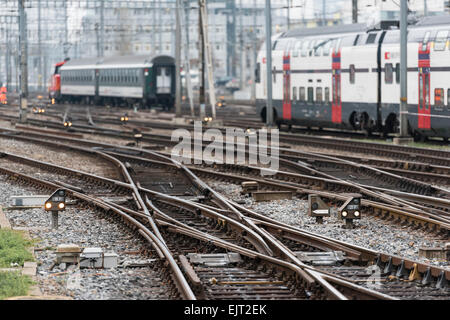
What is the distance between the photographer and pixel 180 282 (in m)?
9.45

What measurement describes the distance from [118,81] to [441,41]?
1567 inches

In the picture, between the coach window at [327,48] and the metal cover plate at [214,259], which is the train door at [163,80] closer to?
the coach window at [327,48]

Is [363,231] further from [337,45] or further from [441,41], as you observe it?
[337,45]

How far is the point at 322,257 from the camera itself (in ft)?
36.7

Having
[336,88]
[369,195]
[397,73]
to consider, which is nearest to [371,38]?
[397,73]

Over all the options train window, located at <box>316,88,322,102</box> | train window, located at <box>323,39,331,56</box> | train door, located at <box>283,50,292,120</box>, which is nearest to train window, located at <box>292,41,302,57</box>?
train door, located at <box>283,50,292,120</box>

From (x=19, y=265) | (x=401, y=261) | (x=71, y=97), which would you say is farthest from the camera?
(x=71, y=97)

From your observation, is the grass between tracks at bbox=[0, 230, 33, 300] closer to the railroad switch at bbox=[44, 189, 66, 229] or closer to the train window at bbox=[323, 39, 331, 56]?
the railroad switch at bbox=[44, 189, 66, 229]

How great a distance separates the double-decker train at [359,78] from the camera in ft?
86.5

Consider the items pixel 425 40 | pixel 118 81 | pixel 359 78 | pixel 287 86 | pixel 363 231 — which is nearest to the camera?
pixel 363 231

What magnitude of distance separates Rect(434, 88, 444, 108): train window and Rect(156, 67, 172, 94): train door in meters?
33.6

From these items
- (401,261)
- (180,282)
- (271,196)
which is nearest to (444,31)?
(271,196)

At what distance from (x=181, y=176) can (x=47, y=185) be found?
3329 mm
